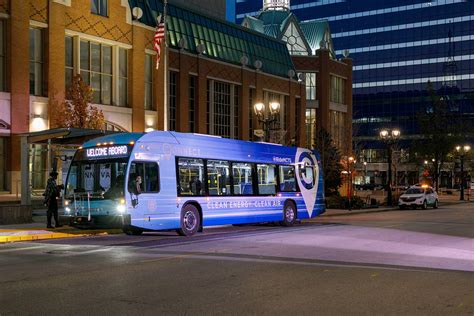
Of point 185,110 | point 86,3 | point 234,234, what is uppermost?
point 86,3

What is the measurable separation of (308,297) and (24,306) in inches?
161

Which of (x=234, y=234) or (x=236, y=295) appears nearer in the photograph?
(x=236, y=295)

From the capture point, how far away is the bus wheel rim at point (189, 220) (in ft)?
64.0

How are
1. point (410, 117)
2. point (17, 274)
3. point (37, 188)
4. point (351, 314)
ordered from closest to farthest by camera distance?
point (351, 314), point (17, 274), point (37, 188), point (410, 117)

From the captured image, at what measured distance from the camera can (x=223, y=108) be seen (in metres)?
52.6

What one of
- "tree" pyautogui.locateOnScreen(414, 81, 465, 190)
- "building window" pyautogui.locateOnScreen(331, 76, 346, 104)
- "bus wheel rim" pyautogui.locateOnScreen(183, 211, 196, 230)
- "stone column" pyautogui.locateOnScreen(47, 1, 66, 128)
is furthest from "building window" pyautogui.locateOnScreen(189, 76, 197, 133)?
"bus wheel rim" pyautogui.locateOnScreen(183, 211, 196, 230)

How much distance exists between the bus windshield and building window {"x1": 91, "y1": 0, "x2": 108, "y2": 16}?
20.2 m

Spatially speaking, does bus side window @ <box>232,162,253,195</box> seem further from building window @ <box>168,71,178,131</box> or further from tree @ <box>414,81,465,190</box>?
tree @ <box>414,81,465,190</box>

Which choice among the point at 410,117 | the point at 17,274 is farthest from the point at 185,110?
the point at 410,117

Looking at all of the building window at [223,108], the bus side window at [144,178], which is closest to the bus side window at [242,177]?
the bus side window at [144,178]

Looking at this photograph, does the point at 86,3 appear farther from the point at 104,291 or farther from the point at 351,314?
the point at 351,314

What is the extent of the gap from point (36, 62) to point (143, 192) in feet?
61.5

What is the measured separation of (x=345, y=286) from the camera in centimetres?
1008

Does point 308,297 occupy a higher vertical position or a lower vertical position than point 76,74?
lower
